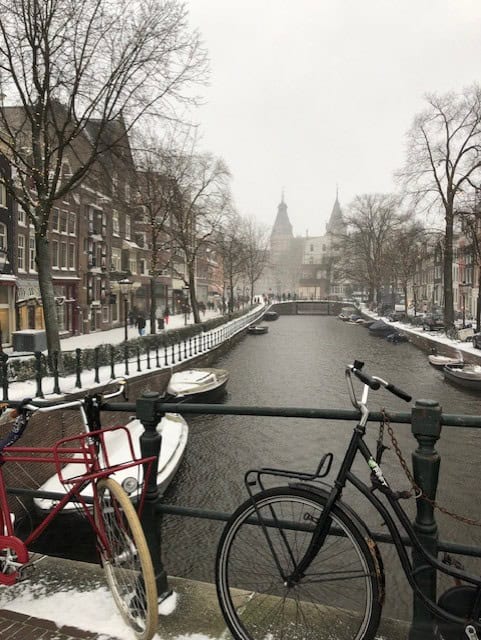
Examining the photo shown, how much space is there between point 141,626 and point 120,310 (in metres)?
42.5

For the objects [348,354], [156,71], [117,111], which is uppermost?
[156,71]

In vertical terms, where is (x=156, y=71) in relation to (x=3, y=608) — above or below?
above

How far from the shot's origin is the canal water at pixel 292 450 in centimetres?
958

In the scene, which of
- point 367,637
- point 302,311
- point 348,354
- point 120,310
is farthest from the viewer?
point 302,311

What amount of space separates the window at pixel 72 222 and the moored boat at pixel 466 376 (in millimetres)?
23951

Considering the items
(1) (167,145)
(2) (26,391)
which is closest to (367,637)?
(2) (26,391)

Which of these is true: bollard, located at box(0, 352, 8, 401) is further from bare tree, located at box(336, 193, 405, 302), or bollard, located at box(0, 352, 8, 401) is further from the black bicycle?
bare tree, located at box(336, 193, 405, 302)

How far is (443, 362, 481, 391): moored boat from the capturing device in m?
23.3

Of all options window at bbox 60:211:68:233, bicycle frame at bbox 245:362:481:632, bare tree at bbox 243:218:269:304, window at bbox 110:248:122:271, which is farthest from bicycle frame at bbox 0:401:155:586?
bare tree at bbox 243:218:269:304

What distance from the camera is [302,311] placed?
104 m

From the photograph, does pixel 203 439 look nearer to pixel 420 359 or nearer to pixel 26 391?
pixel 26 391

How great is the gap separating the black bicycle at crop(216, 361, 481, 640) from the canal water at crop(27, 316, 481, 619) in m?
0.36

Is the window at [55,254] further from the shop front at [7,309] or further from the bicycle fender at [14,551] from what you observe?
the bicycle fender at [14,551]

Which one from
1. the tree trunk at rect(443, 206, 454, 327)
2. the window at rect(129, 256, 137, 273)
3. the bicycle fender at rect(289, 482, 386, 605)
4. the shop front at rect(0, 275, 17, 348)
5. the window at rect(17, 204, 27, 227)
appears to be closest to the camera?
the bicycle fender at rect(289, 482, 386, 605)
